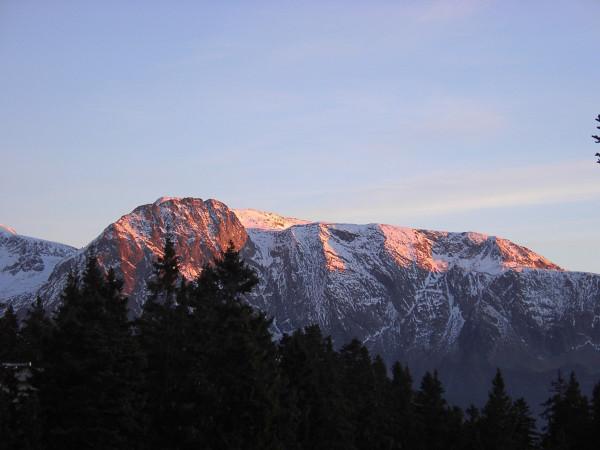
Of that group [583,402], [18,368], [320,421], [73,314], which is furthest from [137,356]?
[583,402]

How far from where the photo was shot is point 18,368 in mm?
82812

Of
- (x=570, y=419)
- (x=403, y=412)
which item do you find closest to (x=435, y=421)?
(x=403, y=412)

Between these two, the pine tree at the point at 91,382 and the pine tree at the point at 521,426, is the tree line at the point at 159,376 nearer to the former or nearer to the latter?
the pine tree at the point at 91,382

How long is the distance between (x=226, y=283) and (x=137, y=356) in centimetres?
951

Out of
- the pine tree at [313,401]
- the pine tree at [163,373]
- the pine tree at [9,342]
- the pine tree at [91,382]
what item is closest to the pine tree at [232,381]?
the pine tree at [163,373]

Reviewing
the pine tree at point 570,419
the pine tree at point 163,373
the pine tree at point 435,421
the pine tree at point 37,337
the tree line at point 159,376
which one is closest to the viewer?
the tree line at point 159,376

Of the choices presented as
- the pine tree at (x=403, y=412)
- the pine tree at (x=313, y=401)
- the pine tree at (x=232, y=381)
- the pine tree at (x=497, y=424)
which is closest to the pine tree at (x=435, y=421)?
the pine tree at (x=403, y=412)

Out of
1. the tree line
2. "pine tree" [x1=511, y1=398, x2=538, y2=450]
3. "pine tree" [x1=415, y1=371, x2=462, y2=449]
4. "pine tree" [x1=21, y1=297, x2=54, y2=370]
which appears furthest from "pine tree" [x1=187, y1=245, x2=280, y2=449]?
"pine tree" [x1=415, y1=371, x2=462, y2=449]

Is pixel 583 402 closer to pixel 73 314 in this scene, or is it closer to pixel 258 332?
pixel 258 332

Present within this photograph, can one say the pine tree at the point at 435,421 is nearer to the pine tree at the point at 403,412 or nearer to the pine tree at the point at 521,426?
the pine tree at the point at 403,412

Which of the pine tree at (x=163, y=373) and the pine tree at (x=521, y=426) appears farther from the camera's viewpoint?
the pine tree at (x=521, y=426)

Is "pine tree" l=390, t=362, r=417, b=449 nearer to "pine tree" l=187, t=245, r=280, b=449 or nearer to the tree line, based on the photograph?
the tree line

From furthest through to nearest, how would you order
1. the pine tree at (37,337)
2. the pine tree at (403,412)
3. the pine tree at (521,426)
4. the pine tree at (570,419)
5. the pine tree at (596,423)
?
the pine tree at (403,412)
the pine tree at (521,426)
the pine tree at (570,419)
the pine tree at (596,423)
the pine tree at (37,337)

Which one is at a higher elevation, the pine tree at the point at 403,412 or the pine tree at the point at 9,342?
the pine tree at the point at 9,342
